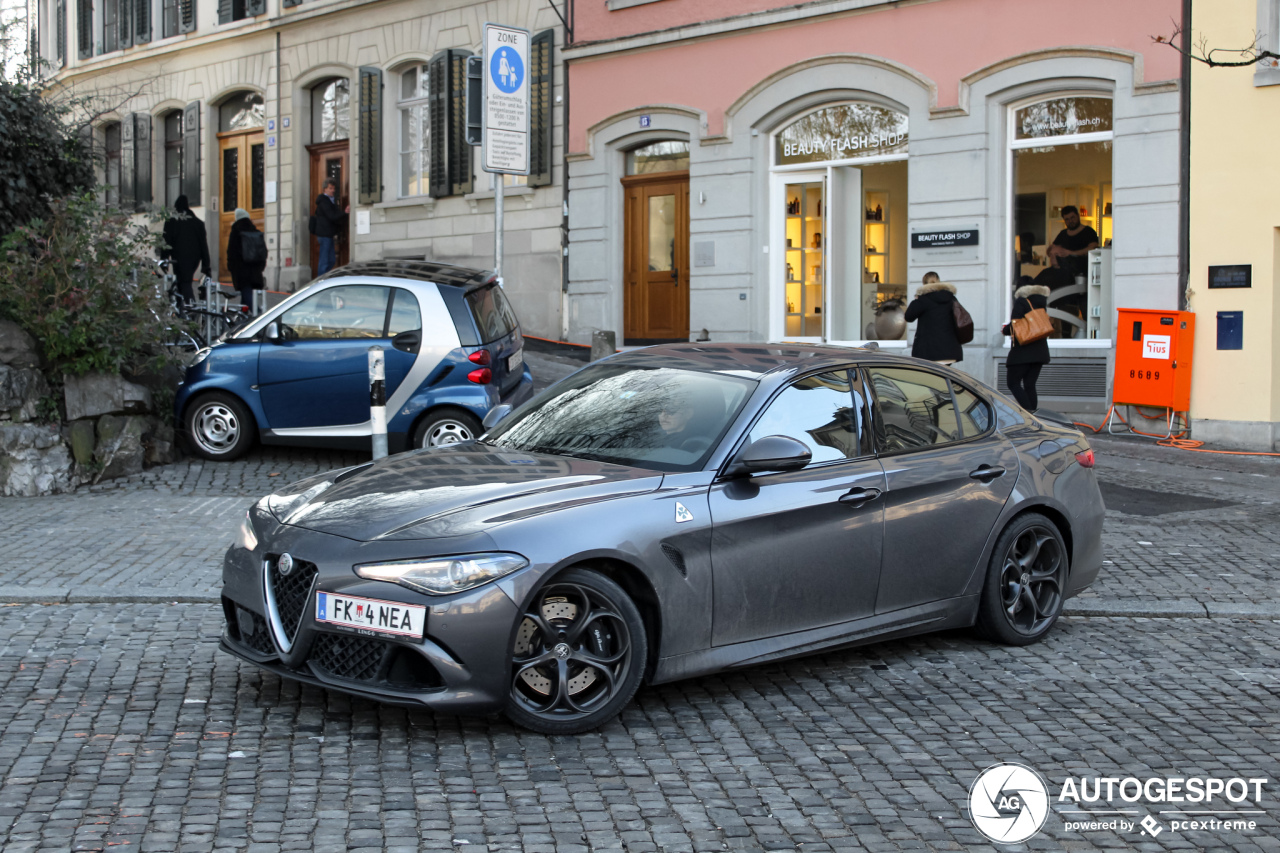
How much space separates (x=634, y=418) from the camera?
5977 millimetres

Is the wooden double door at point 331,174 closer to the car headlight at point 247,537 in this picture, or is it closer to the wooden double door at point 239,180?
the wooden double door at point 239,180

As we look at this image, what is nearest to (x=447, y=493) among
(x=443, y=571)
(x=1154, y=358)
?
(x=443, y=571)

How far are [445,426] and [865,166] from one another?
29.9ft

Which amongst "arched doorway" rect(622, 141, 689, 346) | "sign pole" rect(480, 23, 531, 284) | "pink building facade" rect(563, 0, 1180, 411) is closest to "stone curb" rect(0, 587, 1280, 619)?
"sign pole" rect(480, 23, 531, 284)

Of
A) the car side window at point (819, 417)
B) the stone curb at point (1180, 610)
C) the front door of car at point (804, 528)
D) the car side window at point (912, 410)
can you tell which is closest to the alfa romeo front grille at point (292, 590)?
the front door of car at point (804, 528)

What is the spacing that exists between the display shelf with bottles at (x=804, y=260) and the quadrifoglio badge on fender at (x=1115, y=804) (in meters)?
14.7

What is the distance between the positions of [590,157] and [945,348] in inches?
339

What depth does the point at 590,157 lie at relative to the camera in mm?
21344

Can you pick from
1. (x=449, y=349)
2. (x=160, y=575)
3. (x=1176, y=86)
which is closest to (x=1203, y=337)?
(x=1176, y=86)

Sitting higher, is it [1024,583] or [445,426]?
[445,426]

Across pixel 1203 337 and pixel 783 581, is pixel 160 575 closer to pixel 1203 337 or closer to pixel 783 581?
pixel 783 581

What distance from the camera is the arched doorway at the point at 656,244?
20.8 meters

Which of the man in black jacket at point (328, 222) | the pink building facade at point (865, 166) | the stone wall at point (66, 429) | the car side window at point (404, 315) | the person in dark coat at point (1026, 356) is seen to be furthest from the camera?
the man in black jacket at point (328, 222)

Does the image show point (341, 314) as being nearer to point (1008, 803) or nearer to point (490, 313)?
point (490, 313)
